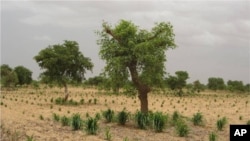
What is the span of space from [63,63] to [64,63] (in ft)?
0.30

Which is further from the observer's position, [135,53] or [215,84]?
[215,84]

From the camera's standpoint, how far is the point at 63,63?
36812 millimetres

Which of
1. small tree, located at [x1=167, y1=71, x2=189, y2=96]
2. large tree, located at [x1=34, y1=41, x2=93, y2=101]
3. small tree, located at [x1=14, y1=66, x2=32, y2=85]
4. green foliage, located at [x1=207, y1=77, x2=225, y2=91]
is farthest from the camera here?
green foliage, located at [x1=207, y1=77, x2=225, y2=91]

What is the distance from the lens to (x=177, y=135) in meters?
19.7

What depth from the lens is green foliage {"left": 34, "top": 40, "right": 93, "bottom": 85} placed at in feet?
121

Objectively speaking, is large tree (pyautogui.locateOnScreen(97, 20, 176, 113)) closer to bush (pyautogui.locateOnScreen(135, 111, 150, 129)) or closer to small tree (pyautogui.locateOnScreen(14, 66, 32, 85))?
bush (pyautogui.locateOnScreen(135, 111, 150, 129))

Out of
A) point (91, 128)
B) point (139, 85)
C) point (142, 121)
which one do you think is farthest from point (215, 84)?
point (91, 128)

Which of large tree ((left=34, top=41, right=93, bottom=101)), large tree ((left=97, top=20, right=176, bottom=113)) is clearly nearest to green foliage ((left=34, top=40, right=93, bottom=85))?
large tree ((left=34, top=41, right=93, bottom=101))

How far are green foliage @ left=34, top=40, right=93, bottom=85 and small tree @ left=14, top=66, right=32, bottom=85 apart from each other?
31.0 m

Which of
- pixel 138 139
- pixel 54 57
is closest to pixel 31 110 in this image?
pixel 54 57

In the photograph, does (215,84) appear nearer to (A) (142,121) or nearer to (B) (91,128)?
(A) (142,121)

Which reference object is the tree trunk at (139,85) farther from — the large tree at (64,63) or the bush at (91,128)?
the large tree at (64,63)

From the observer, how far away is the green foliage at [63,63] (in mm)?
36906

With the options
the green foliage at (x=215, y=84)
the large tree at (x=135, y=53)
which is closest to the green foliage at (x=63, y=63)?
the large tree at (x=135, y=53)
